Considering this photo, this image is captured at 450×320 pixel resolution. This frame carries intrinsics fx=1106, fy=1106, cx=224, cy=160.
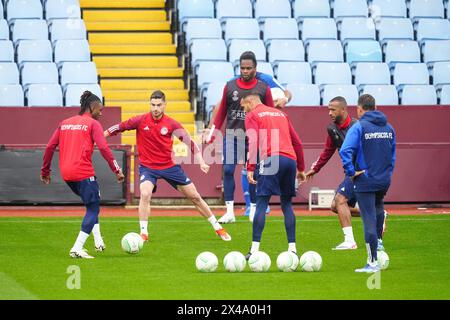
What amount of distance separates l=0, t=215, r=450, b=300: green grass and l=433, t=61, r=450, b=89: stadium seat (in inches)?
250

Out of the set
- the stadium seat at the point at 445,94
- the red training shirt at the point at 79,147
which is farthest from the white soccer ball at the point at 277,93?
the stadium seat at the point at 445,94

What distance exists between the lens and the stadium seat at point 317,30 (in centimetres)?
2616

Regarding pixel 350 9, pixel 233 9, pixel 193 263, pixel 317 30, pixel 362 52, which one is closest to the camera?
pixel 193 263

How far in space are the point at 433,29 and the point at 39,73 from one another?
9633 millimetres

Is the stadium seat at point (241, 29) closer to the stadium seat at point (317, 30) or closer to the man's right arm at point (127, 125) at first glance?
the stadium seat at point (317, 30)

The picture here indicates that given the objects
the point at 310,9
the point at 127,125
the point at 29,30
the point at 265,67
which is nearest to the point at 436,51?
the point at 310,9

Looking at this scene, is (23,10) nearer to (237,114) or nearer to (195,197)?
(237,114)

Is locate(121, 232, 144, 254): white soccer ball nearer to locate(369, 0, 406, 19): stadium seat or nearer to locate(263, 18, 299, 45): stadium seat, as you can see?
locate(263, 18, 299, 45): stadium seat

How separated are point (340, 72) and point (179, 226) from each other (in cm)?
778

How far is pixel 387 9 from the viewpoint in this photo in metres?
27.1

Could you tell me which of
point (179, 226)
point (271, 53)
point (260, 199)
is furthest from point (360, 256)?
point (271, 53)

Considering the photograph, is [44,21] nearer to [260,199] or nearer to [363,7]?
[363,7]

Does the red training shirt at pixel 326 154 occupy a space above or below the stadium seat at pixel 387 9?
below

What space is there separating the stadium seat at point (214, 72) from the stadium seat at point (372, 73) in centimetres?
299
